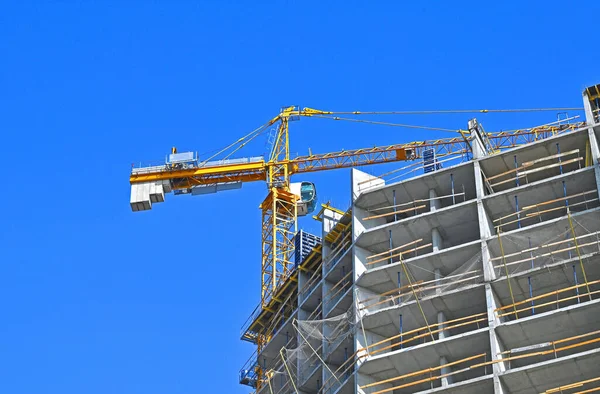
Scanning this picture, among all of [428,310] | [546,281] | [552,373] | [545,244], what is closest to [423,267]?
[428,310]

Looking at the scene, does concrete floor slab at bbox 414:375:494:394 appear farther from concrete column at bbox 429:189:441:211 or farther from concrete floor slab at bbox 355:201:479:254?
concrete column at bbox 429:189:441:211

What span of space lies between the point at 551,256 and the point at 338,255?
50.3 feet

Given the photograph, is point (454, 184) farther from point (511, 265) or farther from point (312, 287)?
point (312, 287)

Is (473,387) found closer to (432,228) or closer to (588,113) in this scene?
(432,228)

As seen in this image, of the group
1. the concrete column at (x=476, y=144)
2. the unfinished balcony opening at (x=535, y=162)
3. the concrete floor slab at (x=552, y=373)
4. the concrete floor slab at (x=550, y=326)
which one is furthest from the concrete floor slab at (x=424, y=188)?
the concrete floor slab at (x=552, y=373)

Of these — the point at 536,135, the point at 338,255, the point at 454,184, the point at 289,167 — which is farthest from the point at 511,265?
the point at 289,167

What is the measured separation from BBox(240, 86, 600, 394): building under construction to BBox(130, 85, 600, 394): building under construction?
0.08 meters

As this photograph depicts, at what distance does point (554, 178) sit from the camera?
69750 millimetres

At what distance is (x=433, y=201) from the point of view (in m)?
74.2

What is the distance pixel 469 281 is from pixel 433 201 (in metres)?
6.52

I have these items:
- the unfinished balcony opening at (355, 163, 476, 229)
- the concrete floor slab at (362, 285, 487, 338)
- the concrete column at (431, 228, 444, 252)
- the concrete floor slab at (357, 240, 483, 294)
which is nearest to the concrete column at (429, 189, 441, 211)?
the unfinished balcony opening at (355, 163, 476, 229)

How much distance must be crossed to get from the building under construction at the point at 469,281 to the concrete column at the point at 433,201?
0.65 ft

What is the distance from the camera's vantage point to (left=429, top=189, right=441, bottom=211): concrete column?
74000mm

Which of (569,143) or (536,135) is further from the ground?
(536,135)
